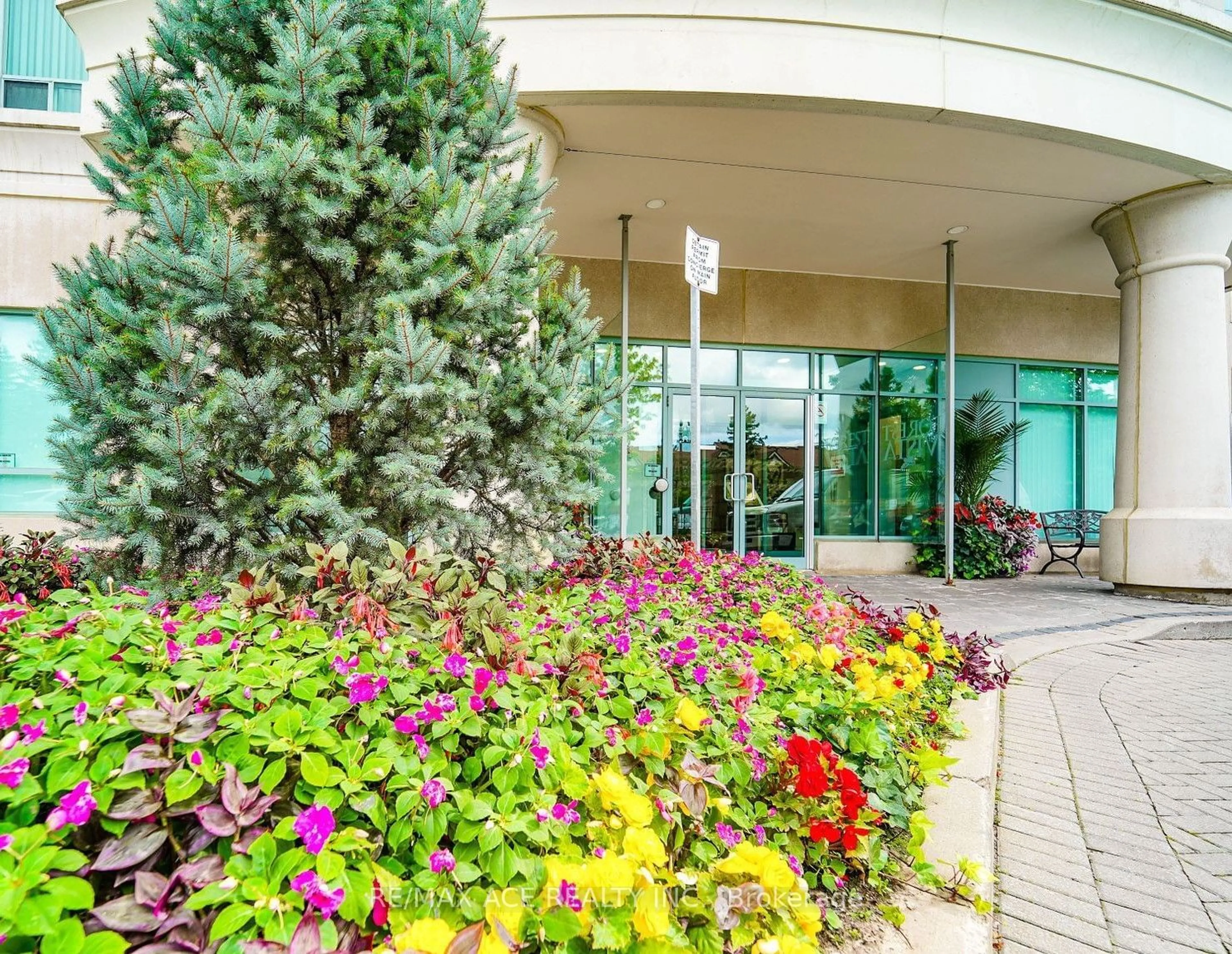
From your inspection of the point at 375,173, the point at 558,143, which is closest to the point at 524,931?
the point at 375,173

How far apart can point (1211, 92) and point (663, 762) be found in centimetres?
874

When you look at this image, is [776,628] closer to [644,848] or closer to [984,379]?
[644,848]

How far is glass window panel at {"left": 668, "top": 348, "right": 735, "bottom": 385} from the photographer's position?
931 centimetres

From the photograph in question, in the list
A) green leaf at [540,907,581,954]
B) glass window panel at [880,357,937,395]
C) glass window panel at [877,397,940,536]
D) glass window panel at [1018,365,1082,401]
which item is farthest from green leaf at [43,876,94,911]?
glass window panel at [1018,365,1082,401]

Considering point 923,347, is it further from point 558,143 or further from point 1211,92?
point 558,143

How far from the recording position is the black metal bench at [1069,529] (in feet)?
34.0

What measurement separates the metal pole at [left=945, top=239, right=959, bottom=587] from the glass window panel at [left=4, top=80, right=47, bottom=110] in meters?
10.4

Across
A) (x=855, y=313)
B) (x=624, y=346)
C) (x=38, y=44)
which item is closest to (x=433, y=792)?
(x=624, y=346)

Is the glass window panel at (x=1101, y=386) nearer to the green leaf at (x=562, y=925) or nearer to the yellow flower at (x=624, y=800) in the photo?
the yellow flower at (x=624, y=800)

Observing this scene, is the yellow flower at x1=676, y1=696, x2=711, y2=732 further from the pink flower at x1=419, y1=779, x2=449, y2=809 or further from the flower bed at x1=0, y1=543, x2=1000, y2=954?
the pink flower at x1=419, y1=779, x2=449, y2=809

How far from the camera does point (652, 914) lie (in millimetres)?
1003

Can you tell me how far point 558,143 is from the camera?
5.95 meters

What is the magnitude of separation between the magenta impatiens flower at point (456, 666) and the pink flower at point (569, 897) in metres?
0.54

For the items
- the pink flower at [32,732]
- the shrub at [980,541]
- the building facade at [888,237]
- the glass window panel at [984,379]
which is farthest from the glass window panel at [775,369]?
the pink flower at [32,732]
